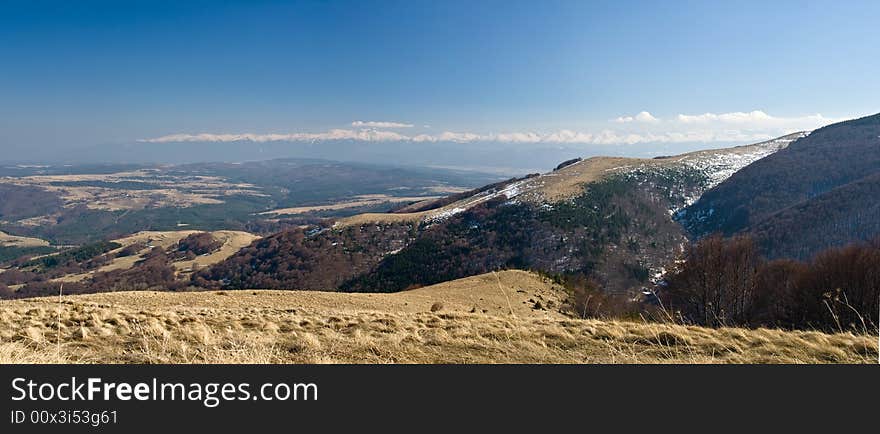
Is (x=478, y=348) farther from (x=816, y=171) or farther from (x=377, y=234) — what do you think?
(x=816, y=171)

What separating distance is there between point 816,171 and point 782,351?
20946 cm

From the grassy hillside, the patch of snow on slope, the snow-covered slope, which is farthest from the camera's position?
the patch of snow on slope

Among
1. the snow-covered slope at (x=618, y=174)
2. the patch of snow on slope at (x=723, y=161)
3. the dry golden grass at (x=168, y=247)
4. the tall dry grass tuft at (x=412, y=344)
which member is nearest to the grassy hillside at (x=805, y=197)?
the patch of snow on slope at (x=723, y=161)

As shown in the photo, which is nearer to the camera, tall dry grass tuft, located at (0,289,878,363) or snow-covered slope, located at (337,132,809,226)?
tall dry grass tuft, located at (0,289,878,363)

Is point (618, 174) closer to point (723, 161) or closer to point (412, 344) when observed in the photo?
point (723, 161)

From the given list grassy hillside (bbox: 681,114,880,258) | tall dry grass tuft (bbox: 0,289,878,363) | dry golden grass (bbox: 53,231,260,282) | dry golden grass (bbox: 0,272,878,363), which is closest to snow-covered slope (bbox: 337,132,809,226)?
grassy hillside (bbox: 681,114,880,258)

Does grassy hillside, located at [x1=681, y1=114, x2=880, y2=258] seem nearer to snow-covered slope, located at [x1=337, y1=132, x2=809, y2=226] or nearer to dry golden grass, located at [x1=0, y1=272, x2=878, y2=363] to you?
snow-covered slope, located at [x1=337, y1=132, x2=809, y2=226]

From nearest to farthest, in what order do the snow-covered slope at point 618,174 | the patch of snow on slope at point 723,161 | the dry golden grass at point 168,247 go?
the dry golden grass at point 168,247 → the snow-covered slope at point 618,174 → the patch of snow on slope at point 723,161

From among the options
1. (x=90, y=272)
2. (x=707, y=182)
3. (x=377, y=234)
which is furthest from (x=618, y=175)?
(x=90, y=272)

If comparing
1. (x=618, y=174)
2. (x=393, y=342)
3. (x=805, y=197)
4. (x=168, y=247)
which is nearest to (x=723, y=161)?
(x=805, y=197)

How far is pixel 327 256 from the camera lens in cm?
Answer: 12038

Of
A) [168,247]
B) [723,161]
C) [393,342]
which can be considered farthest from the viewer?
[723,161]

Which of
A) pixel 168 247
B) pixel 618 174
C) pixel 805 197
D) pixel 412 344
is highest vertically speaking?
pixel 618 174

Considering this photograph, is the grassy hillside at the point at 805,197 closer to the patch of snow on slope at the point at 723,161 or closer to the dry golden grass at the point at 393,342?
the patch of snow on slope at the point at 723,161
